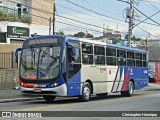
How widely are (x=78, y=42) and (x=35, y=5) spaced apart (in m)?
26.1

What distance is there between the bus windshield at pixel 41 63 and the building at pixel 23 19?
Result: 2171cm

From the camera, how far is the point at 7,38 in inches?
1587

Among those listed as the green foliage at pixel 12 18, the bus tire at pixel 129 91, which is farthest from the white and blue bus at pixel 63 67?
the green foliage at pixel 12 18

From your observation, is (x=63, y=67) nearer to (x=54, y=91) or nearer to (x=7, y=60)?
(x=54, y=91)

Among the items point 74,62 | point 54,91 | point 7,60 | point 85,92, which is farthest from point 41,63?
point 7,60

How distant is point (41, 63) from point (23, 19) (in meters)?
24.7

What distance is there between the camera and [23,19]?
1656 inches

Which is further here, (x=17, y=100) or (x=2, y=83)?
(x=2, y=83)

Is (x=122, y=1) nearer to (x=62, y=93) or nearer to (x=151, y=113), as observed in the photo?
(x=62, y=93)

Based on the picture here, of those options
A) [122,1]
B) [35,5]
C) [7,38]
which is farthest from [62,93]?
[35,5]

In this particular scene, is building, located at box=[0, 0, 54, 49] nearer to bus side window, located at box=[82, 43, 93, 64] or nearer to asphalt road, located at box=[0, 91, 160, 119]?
bus side window, located at box=[82, 43, 93, 64]

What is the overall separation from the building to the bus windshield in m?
21.7

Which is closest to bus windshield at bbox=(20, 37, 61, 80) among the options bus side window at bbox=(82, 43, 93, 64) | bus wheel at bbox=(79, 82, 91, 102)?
bus side window at bbox=(82, 43, 93, 64)

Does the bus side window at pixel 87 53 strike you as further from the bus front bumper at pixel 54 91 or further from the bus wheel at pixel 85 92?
the bus front bumper at pixel 54 91
